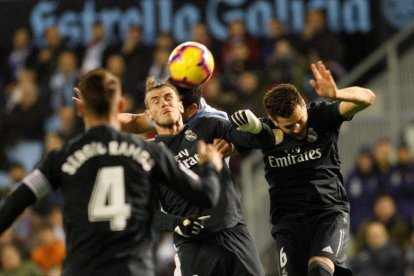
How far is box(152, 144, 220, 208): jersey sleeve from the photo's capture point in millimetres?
5559

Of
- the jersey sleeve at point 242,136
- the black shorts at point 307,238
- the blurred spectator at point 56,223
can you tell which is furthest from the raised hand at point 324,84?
the blurred spectator at point 56,223

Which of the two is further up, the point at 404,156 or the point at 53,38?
the point at 53,38

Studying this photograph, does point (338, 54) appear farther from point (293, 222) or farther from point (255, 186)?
point (293, 222)

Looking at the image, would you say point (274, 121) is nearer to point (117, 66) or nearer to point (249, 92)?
point (249, 92)

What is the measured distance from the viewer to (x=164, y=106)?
7.52 metres

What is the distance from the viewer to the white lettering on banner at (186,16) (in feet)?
53.2

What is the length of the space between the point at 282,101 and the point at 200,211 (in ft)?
3.26

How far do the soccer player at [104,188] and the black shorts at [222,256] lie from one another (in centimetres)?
177

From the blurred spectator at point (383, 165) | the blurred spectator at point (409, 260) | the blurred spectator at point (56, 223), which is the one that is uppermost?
the blurred spectator at point (383, 165)

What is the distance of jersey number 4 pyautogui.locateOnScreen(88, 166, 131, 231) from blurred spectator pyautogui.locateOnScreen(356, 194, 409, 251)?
7.63m

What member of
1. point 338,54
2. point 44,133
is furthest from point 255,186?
point 44,133

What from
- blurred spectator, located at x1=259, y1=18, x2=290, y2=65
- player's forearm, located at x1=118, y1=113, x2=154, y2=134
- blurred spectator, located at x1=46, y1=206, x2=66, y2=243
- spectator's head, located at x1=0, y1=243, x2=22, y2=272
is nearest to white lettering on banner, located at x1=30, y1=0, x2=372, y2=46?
blurred spectator, located at x1=259, y1=18, x2=290, y2=65

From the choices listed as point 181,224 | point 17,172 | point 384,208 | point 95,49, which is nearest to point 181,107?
point 181,224

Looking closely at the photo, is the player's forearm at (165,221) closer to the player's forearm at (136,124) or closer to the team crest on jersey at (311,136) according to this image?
the player's forearm at (136,124)
